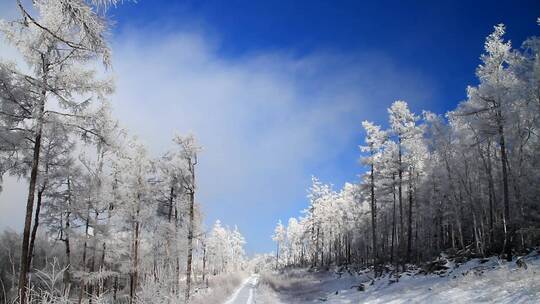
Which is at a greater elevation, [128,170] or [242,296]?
[128,170]

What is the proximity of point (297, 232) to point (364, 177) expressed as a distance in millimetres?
62659

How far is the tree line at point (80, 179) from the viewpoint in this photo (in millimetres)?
7188

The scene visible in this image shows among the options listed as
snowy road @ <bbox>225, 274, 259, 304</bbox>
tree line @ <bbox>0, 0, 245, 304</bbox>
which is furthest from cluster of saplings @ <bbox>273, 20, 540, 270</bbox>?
tree line @ <bbox>0, 0, 245, 304</bbox>

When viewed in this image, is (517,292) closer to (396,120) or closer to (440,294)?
(440,294)

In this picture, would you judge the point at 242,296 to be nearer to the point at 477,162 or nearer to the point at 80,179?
the point at 80,179

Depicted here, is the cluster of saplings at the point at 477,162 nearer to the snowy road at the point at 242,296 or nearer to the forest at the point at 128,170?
the forest at the point at 128,170

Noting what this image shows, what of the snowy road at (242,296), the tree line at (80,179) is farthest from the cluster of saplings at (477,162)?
the tree line at (80,179)

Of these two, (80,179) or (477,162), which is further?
(477,162)

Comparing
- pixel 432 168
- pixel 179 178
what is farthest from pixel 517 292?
pixel 432 168

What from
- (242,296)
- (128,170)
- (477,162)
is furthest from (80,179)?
(477,162)

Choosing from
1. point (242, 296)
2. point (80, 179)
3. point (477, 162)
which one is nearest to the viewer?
point (80, 179)

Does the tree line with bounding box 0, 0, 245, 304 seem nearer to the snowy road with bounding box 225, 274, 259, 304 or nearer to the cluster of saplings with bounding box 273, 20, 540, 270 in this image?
the snowy road with bounding box 225, 274, 259, 304

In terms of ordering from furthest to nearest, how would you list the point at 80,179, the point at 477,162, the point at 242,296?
the point at 477,162
the point at 242,296
the point at 80,179

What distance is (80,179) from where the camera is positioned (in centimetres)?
1962
